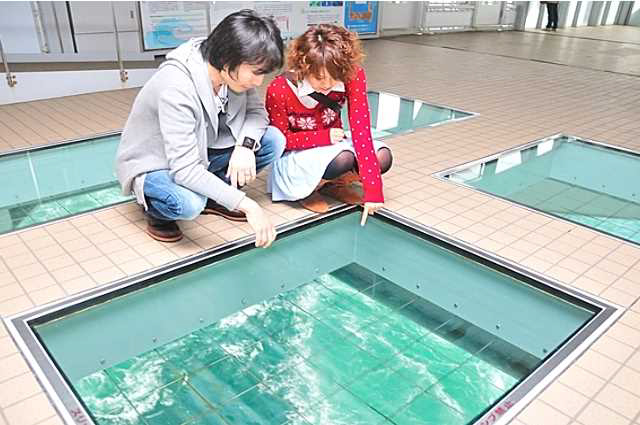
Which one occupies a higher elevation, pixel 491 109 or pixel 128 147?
pixel 128 147

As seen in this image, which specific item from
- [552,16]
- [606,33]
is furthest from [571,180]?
[606,33]

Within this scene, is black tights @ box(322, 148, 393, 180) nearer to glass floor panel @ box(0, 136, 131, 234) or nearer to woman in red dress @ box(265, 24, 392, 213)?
woman in red dress @ box(265, 24, 392, 213)

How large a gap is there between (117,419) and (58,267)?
2.39 ft

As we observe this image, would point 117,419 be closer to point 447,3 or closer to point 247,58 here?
point 247,58

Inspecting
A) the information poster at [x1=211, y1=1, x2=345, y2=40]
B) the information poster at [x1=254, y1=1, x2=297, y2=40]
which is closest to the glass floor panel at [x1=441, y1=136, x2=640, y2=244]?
the information poster at [x1=211, y1=1, x2=345, y2=40]

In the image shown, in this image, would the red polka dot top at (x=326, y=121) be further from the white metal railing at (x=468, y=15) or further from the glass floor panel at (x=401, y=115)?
the white metal railing at (x=468, y=15)

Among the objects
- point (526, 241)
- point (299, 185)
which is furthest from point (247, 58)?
point (526, 241)

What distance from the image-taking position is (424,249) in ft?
7.35

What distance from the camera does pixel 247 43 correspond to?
5.44ft

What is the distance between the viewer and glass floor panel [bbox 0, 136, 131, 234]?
8.07ft

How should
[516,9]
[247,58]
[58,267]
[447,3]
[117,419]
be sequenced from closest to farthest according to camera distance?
[117,419] < [247,58] < [58,267] < [447,3] < [516,9]

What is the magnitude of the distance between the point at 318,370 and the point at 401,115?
114 inches

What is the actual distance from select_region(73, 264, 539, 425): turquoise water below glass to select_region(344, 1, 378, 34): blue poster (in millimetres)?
6995

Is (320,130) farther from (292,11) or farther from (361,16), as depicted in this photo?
(361,16)
